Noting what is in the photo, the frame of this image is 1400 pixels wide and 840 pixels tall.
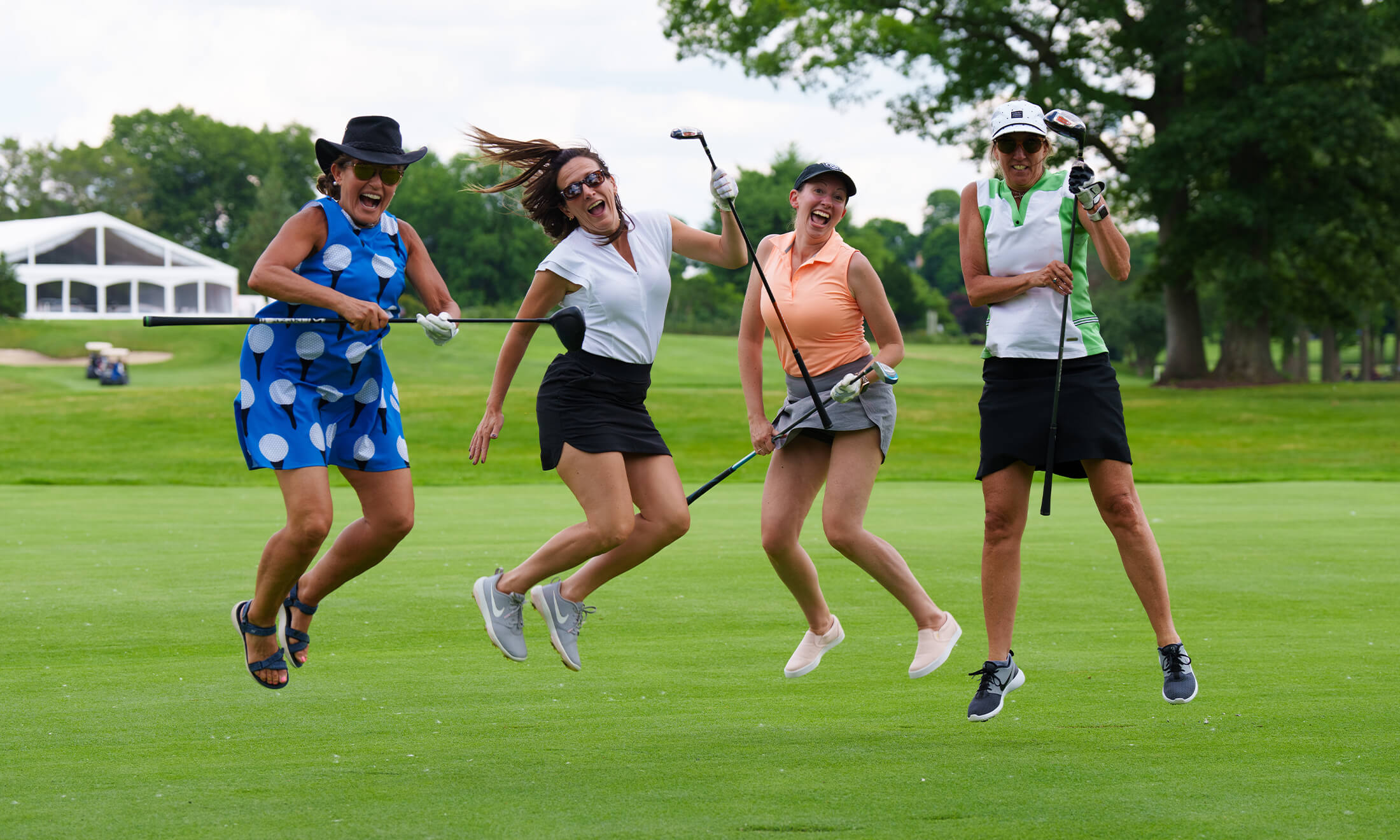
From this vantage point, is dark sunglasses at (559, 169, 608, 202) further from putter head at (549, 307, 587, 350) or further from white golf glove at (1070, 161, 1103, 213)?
white golf glove at (1070, 161, 1103, 213)

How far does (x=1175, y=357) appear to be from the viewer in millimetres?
37844

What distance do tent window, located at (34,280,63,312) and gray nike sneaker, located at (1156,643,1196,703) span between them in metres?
77.3

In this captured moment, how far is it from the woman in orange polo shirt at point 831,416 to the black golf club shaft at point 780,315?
3cm

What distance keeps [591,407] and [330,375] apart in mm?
974

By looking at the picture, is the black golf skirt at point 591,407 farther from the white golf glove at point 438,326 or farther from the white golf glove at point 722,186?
the white golf glove at point 722,186


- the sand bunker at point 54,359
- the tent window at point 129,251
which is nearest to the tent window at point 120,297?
the tent window at point 129,251

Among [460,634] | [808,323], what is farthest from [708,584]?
[808,323]

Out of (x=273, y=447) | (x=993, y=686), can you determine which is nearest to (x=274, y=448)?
(x=273, y=447)

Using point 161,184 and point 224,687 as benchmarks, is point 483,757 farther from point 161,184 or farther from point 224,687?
point 161,184

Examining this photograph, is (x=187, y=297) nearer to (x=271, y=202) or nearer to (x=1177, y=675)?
(x=271, y=202)

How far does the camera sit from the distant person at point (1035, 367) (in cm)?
494

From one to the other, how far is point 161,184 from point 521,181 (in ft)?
370

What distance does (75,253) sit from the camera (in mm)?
79625

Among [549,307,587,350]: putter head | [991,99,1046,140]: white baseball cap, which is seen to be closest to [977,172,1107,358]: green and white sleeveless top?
[991,99,1046,140]: white baseball cap
